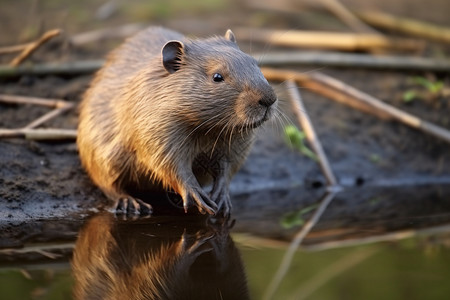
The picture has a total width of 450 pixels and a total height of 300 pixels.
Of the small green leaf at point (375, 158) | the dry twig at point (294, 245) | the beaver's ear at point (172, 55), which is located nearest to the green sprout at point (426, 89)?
the small green leaf at point (375, 158)

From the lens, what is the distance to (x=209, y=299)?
12.0ft

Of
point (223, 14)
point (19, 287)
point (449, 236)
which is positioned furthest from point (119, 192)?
point (223, 14)

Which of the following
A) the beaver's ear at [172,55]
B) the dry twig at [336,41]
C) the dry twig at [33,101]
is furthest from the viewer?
the dry twig at [336,41]

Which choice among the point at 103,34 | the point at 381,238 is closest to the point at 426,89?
the point at 381,238

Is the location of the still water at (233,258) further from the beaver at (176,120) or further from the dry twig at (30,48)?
the dry twig at (30,48)

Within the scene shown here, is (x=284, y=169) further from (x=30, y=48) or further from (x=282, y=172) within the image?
(x=30, y=48)

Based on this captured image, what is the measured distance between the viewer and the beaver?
489cm

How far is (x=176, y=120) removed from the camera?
509 cm

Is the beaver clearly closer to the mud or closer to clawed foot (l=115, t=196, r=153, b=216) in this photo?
clawed foot (l=115, t=196, r=153, b=216)

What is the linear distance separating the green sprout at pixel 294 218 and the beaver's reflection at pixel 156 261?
563 millimetres

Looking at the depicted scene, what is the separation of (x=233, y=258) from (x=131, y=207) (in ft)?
4.16

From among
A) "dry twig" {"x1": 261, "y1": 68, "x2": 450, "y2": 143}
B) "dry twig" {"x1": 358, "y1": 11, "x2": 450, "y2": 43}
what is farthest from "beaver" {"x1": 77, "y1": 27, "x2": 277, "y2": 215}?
"dry twig" {"x1": 358, "y1": 11, "x2": 450, "y2": 43}

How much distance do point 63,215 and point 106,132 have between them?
27.5 inches

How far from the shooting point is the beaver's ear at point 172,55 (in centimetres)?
506
